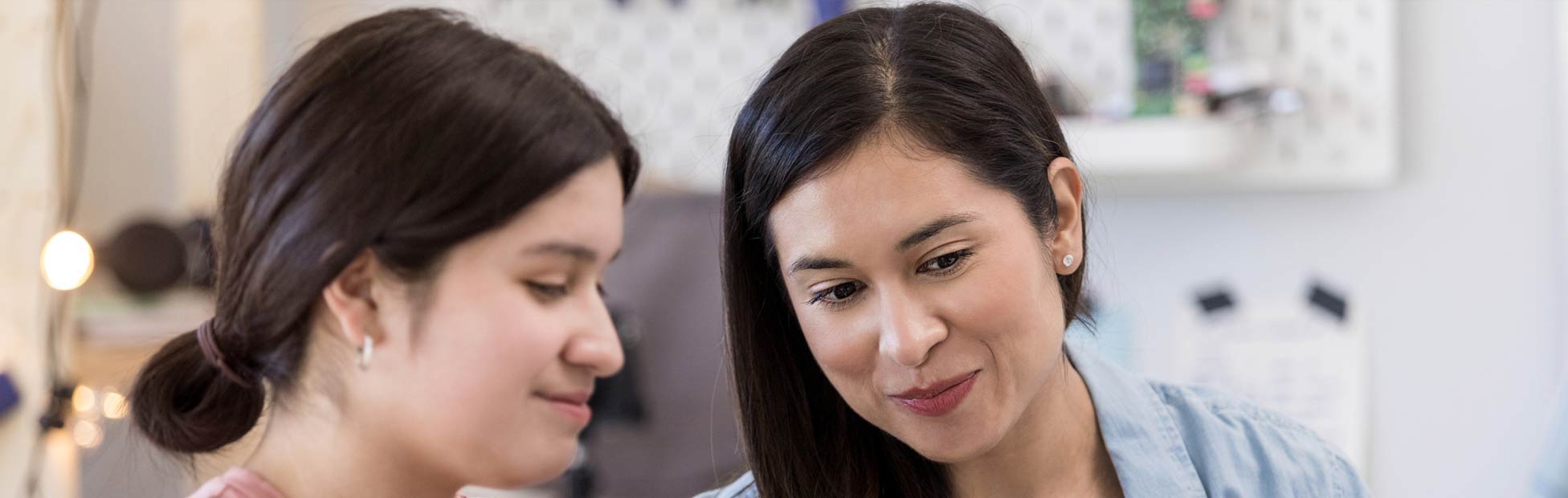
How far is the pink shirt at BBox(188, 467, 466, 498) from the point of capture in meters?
0.95

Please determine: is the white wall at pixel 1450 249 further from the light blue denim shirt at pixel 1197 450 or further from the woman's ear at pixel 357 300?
the woman's ear at pixel 357 300

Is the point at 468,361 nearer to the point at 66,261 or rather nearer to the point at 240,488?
the point at 240,488

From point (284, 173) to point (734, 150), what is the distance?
0.42 metres

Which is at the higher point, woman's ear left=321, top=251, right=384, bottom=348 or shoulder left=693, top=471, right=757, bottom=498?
woman's ear left=321, top=251, right=384, bottom=348

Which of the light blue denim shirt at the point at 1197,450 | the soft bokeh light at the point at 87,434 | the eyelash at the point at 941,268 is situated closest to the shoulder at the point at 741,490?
the light blue denim shirt at the point at 1197,450

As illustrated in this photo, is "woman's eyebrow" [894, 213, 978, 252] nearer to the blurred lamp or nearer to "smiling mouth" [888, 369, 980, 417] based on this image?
"smiling mouth" [888, 369, 980, 417]

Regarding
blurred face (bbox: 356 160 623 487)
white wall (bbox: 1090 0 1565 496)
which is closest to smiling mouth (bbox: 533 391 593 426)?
blurred face (bbox: 356 160 623 487)

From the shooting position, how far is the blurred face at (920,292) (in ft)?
3.57

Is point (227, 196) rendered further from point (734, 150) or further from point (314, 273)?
point (734, 150)

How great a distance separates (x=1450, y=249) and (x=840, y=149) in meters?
1.35

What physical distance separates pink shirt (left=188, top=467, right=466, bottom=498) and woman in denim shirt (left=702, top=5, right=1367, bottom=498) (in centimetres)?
43

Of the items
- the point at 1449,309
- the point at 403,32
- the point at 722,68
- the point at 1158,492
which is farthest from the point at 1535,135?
the point at 403,32

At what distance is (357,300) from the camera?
90cm

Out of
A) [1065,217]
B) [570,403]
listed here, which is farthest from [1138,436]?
[570,403]
